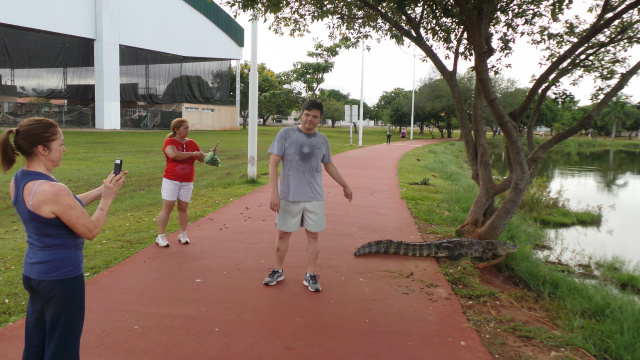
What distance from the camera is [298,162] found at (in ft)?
13.8

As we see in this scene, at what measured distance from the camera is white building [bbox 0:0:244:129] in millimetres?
29766

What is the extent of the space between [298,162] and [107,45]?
33581 millimetres

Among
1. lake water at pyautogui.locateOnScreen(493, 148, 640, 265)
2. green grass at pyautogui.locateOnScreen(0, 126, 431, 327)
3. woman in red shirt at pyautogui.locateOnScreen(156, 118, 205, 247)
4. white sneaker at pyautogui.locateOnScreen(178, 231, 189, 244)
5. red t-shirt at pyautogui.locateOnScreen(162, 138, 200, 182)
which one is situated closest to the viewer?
green grass at pyautogui.locateOnScreen(0, 126, 431, 327)

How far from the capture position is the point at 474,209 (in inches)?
275

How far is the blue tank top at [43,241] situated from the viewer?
228 cm

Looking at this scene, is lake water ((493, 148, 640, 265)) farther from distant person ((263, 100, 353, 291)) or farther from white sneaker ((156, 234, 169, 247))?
white sneaker ((156, 234, 169, 247))

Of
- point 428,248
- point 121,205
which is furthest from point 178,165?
point 121,205

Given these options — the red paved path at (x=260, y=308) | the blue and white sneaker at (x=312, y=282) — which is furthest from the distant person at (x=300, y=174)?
the red paved path at (x=260, y=308)

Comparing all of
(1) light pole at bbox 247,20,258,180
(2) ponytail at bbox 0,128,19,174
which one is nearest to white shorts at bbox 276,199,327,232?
(2) ponytail at bbox 0,128,19,174

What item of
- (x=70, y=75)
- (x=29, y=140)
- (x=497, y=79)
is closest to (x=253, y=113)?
(x=29, y=140)

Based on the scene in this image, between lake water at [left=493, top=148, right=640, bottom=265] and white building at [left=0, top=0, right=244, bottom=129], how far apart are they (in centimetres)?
2803

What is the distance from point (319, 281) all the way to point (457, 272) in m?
1.81

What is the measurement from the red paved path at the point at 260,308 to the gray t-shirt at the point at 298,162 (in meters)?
0.99

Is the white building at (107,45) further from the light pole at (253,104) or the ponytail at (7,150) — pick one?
the ponytail at (7,150)
